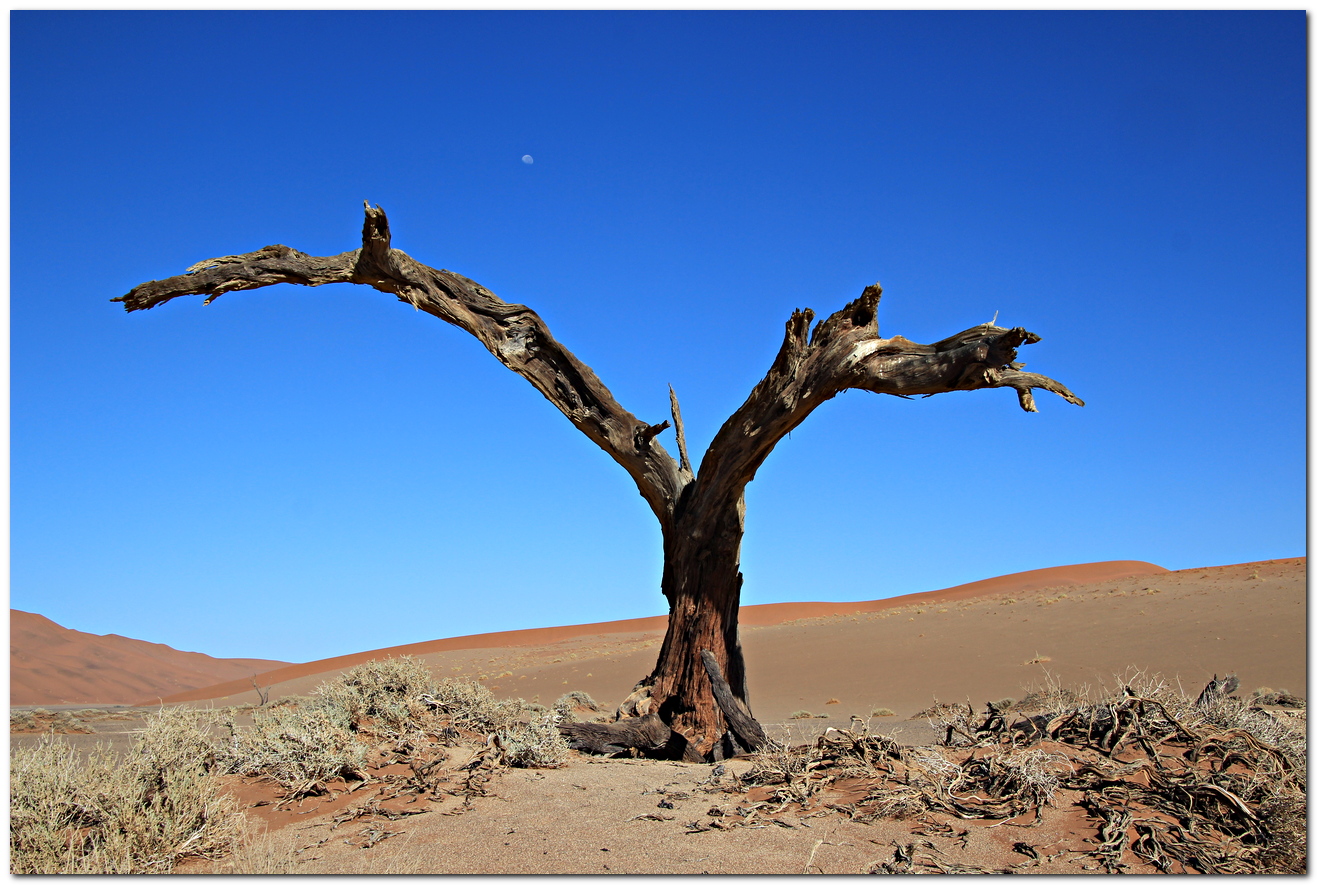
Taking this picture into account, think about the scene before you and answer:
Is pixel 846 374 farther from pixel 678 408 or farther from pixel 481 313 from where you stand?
pixel 481 313

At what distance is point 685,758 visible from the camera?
7.82m

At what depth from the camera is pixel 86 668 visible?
43719mm

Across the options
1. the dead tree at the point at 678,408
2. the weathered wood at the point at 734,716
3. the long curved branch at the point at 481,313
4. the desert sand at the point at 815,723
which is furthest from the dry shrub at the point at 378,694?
the long curved branch at the point at 481,313

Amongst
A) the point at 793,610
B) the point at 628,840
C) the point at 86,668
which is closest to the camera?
the point at 628,840

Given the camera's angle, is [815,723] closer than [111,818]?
No

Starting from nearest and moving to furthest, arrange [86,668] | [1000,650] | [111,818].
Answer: [111,818]
[1000,650]
[86,668]

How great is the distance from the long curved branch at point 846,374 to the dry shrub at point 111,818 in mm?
4986

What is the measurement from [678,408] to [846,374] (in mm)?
2479

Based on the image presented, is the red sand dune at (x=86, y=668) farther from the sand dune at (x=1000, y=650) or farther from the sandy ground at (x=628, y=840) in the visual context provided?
the sandy ground at (x=628, y=840)

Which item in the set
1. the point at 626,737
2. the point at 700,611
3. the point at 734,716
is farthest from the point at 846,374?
the point at 626,737

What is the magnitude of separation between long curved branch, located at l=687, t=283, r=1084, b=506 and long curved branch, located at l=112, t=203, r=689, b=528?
29.7 inches

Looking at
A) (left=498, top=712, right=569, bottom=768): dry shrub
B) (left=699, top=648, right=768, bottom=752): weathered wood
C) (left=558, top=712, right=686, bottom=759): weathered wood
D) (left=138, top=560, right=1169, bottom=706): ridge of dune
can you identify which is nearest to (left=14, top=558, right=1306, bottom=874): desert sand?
(left=498, top=712, right=569, bottom=768): dry shrub

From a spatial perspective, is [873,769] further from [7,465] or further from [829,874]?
[7,465]

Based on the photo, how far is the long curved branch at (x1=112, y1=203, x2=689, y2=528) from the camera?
8422 millimetres
